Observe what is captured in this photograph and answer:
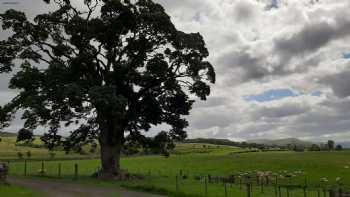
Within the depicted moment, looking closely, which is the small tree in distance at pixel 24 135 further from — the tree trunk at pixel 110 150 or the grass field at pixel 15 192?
the grass field at pixel 15 192

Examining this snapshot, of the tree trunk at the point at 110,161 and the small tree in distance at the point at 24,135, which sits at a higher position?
the small tree in distance at the point at 24,135

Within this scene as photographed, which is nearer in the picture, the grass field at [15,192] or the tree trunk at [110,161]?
the grass field at [15,192]

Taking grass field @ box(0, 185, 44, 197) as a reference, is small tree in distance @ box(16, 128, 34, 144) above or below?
above

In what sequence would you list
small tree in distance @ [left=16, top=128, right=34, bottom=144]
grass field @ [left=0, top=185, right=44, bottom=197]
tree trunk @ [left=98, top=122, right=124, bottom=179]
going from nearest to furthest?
grass field @ [left=0, top=185, right=44, bottom=197]
tree trunk @ [left=98, top=122, right=124, bottom=179]
small tree in distance @ [left=16, top=128, right=34, bottom=144]

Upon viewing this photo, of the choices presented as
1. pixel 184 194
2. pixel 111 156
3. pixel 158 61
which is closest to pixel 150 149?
pixel 111 156

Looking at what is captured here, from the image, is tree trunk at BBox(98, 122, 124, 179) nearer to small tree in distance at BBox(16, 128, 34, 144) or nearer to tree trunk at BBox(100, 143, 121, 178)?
tree trunk at BBox(100, 143, 121, 178)

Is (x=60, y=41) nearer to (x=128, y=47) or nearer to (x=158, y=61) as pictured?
(x=128, y=47)

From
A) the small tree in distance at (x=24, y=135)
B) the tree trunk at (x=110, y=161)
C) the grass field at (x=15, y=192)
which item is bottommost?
the grass field at (x=15, y=192)

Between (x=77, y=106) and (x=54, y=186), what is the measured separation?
1129cm

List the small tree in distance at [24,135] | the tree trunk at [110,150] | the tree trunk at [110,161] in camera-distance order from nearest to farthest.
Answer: the tree trunk at [110,161], the tree trunk at [110,150], the small tree in distance at [24,135]

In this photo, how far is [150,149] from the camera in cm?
5288

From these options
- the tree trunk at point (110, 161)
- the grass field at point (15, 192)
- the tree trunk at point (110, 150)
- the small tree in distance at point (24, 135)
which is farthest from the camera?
the small tree in distance at point (24, 135)

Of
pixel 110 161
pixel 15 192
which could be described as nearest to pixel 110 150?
pixel 110 161

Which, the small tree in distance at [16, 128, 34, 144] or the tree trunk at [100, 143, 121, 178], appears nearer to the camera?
the tree trunk at [100, 143, 121, 178]
